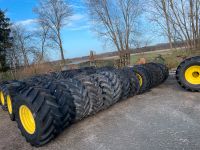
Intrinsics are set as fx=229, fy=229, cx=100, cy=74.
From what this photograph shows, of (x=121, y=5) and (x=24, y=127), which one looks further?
(x=121, y=5)

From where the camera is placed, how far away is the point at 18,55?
1357 inches

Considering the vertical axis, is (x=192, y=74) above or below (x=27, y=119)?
above

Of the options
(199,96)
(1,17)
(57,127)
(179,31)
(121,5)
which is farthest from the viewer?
(1,17)

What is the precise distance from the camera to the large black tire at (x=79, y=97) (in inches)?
207

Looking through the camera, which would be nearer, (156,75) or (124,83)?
(124,83)

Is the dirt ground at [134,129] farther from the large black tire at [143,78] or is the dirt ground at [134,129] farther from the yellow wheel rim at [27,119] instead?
the large black tire at [143,78]

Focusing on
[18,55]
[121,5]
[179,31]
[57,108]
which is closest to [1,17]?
[18,55]

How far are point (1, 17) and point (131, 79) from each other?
27434 millimetres

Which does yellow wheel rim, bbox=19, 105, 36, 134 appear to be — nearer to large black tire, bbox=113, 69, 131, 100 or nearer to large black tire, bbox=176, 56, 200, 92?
large black tire, bbox=113, 69, 131, 100

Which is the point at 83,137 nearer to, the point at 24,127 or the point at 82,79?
the point at 24,127

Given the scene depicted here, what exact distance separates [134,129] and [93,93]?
1.50 meters

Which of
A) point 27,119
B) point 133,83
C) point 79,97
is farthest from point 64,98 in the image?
point 133,83

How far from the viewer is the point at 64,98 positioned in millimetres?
4992

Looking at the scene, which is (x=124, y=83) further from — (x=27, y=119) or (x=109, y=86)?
(x=27, y=119)
